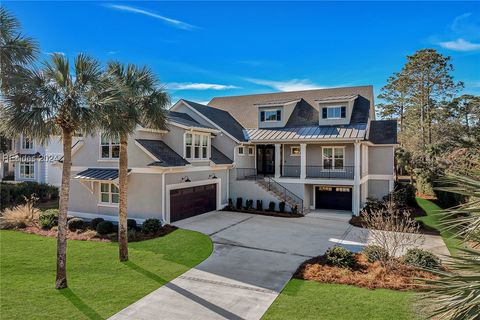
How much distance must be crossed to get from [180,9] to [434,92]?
35213 mm

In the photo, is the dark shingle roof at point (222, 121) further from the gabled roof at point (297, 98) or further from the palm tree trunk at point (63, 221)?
the palm tree trunk at point (63, 221)

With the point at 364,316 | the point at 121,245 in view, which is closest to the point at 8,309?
the point at 121,245

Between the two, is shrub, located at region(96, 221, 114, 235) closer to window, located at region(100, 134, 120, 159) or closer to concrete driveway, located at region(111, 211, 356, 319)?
concrete driveway, located at region(111, 211, 356, 319)

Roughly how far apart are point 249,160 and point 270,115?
4.25 meters

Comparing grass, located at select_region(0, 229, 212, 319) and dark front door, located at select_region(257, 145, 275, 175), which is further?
dark front door, located at select_region(257, 145, 275, 175)

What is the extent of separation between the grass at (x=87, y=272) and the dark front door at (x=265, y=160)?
1254cm

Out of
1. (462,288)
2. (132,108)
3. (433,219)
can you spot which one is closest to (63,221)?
(132,108)

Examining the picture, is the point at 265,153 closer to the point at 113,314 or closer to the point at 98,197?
the point at 98,197

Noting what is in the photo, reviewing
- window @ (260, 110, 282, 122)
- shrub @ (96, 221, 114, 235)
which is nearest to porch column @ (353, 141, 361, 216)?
window @ (260, 110, 282, 122)

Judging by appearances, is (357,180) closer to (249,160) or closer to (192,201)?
(249,160)

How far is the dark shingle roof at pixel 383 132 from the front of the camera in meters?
24.5

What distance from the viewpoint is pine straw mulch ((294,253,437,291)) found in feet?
31.3

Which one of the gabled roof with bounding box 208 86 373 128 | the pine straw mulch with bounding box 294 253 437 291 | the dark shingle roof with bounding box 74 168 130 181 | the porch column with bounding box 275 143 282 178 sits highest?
the gabled roof with bounding box 208 86 373 128

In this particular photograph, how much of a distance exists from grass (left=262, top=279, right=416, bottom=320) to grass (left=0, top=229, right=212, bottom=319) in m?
3.96
